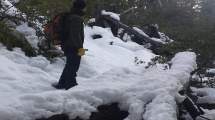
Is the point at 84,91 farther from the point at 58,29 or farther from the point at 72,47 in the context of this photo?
the point at 58,29

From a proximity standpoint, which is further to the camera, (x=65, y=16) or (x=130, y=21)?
(x=130, y=21)

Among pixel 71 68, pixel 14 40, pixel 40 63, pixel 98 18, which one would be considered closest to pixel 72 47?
pixel 71 68

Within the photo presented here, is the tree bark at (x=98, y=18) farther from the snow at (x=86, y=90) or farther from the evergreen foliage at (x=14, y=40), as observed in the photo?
the evergreen foliage at (x=14, y=40)

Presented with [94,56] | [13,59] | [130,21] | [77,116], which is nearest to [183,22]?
[130,21]

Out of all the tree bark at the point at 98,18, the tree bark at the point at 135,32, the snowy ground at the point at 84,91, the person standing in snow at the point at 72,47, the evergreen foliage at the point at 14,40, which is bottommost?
the snowy ground at the point at 84,91

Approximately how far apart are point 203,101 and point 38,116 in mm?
3794

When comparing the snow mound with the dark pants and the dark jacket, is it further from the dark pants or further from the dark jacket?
the dark jacket

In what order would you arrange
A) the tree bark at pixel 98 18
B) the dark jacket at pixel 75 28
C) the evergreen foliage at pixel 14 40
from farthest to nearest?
the tree bark at pixel 98 18
the evergreen foliage at pixel 14 40
the dark jacket at pixel 75 28

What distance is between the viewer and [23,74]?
534cm

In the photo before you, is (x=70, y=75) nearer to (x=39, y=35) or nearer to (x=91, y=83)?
(x=91, y=83)

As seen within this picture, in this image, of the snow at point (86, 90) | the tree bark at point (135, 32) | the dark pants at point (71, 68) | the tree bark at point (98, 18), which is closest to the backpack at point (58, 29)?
the dark pants at point (71, 68)

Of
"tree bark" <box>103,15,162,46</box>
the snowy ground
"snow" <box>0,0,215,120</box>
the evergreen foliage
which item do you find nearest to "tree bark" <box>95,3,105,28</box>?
"tree bark" <box>103,15,162,46</box>

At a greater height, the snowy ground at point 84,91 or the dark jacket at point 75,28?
the dark jacket at point 75,28

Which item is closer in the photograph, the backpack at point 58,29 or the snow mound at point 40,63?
the backpack at point 58,29
